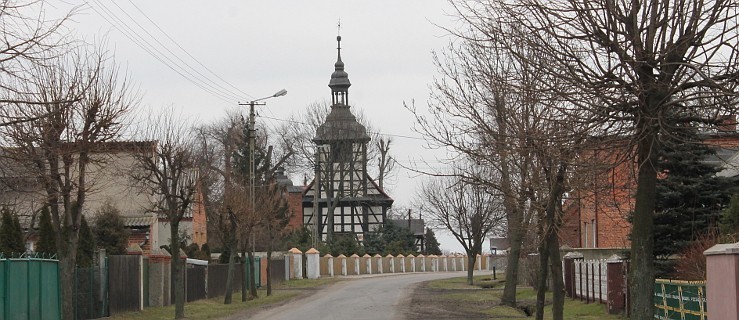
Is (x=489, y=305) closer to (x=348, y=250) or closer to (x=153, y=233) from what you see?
(x=153, y=233)

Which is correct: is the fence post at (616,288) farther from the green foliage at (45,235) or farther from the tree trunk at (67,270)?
the green foliage at (45,235)

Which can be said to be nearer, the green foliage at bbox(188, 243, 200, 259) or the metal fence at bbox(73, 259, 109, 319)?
the metal fence at bbox(73, 259, 109, 319)

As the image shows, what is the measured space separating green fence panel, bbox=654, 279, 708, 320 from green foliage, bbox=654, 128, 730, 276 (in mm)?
2335

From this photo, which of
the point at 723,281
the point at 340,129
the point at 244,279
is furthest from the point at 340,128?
the point at 723,281

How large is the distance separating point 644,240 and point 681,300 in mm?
8823

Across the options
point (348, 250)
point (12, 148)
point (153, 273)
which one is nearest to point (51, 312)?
point (12, 148)

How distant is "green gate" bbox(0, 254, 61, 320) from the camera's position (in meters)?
21.1

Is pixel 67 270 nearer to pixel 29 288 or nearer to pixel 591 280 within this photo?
pixel 29 288

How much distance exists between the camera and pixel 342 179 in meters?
81.4

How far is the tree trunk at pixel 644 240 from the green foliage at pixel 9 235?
19.1m

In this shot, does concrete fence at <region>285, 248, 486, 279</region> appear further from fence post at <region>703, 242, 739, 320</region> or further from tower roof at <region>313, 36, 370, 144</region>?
fence post at <region>703, 242, 739, 320</region>

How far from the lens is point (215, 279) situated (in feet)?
141

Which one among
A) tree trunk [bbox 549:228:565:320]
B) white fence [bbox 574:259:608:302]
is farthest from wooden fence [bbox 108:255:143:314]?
white fence [bbox 574:259:608:302]

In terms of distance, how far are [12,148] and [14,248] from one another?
27.4 ft
